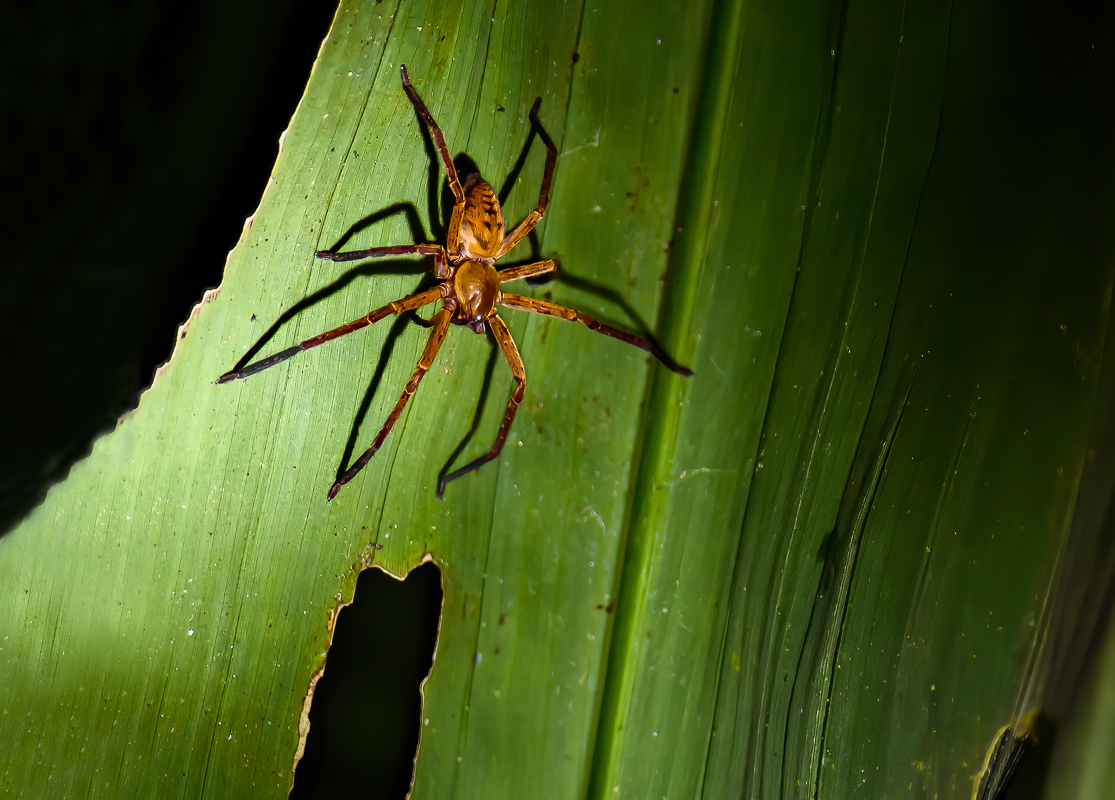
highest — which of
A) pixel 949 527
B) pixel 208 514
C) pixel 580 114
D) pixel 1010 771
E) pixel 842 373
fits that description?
pixel 580 114

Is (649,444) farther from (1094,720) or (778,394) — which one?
(1094,720)

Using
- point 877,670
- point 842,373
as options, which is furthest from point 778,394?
point 877,670

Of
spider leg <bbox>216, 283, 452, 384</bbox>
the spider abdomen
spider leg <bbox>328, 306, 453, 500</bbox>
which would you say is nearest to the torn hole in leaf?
spider leg <bbox>328, 306, 453, 500</bbox>

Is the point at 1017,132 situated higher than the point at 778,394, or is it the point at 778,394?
the point at 1017,132

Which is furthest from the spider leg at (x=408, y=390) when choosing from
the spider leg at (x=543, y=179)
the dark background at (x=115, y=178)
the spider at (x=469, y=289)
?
the dark background at (x=115, y=178)

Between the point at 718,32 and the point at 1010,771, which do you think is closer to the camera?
the point at 718,32

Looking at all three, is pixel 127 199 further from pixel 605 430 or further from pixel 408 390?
pixel 605 430
